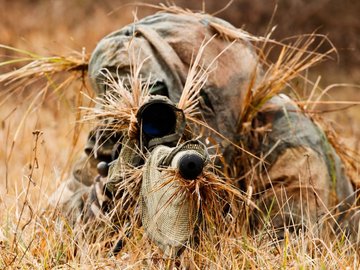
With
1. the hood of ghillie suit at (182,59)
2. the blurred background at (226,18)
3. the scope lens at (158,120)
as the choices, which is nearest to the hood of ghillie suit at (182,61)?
the hood of ghillie suit at (182,59)

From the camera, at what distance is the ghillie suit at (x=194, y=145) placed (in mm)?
2436

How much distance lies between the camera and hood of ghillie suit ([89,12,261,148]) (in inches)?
118

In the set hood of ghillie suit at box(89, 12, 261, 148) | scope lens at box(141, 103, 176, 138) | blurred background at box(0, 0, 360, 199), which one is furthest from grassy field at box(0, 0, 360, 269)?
scope lens at box(141, 103, 176, 138)

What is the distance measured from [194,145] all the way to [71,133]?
401 centimetres

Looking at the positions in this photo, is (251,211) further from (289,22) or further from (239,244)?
(289,22)

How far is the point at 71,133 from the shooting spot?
20.4ft

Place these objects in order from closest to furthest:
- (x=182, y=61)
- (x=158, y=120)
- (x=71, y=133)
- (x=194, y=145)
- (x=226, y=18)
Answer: (x=194, y=145)
(x=158, y=120)
(x=182, y=61)
(x=71, y=133)
(x=226, y=18)

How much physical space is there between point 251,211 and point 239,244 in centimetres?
16

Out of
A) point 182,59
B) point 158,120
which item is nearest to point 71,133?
point 182,59

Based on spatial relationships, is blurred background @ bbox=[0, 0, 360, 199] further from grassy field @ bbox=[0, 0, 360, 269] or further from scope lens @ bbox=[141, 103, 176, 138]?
scope lens @ bbox=[141, 103, 176, 138]

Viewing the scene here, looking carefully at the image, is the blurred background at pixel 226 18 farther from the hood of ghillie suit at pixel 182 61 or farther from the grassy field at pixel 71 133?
the hood of ghillie suit at pixel 182 61

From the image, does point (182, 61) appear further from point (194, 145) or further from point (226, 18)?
point (226, 18)

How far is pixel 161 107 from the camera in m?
2.49

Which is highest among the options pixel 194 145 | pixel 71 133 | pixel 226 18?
pixel 194 145
